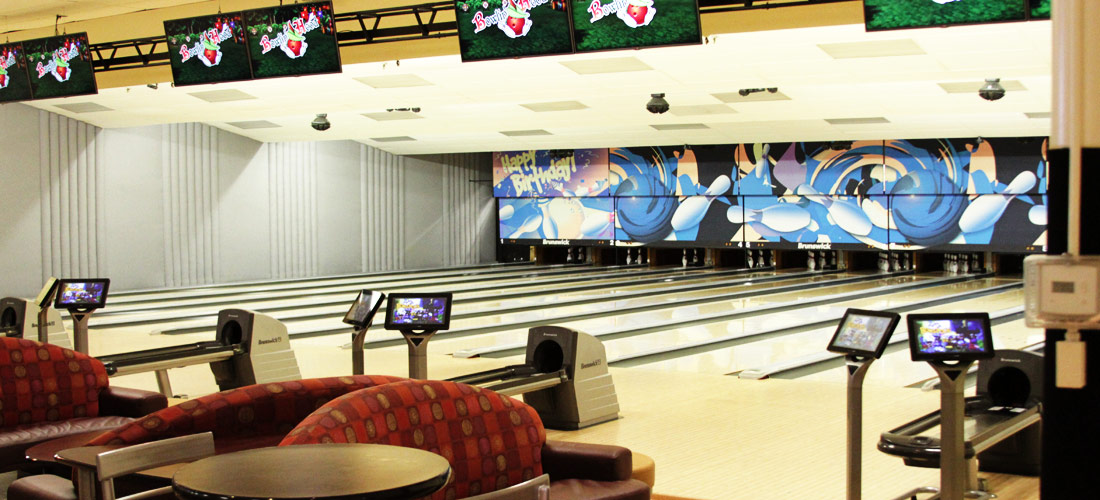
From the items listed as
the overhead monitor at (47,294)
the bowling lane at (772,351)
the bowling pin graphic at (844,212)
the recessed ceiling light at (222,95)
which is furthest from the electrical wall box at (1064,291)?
the bowling pin graphic at (844,212)

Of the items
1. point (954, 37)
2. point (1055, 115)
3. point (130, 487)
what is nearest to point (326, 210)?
point (954, 37)

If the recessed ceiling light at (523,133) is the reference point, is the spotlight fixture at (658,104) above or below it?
below

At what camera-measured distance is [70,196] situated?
12.0 meters

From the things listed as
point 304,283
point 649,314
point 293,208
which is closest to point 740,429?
point 649,314

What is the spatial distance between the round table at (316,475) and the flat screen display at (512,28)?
3.39 meters

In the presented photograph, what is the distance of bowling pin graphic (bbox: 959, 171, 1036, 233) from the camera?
1298 centimetres

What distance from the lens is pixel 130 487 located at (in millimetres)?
2979

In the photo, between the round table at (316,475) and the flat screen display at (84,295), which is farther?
the flat screen display at (84,295)

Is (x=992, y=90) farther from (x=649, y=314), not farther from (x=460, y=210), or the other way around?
(x=460, y=210)

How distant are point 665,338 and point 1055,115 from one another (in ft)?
21.0

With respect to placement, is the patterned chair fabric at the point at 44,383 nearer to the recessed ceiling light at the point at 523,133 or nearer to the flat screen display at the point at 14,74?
the flat screen display at the point at 14,74

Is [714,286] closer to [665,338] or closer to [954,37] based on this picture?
[665,338]

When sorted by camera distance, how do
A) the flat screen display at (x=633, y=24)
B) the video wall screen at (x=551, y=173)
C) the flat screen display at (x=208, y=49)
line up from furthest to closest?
1. the video wall screen at (x=551, y=173)
2. the flat screen display at (x=208, y=49)
3. the flat screen display at (x=633, y=24)

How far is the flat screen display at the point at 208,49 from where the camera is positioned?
6.37 m
